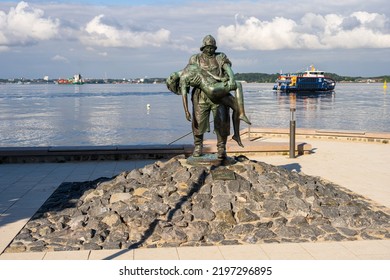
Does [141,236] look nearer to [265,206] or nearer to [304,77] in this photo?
[265,206]

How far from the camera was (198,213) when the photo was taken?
24.3ft

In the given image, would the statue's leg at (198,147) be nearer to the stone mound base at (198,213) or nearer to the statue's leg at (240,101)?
the stone mound base at (198,213)

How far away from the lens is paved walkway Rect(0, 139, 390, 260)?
6195mm

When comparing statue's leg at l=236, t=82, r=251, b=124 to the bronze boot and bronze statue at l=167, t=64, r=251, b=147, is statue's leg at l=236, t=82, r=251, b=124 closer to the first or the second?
bronze statue at l=167, t=64, r=251, b=147

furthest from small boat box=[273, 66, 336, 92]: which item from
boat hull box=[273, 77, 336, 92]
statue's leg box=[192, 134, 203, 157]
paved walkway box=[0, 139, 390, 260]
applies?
statue's leg box=[192, 134, 203, 157]

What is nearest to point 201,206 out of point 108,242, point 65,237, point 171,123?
point 108,242

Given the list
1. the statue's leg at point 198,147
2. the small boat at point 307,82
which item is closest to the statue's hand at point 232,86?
the statue's leg at point 198,147

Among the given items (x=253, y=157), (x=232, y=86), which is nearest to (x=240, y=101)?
(x=232, y=86)

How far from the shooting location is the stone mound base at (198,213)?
6.82m

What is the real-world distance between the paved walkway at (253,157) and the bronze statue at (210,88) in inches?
108

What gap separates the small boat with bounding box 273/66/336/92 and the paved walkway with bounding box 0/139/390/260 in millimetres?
78543

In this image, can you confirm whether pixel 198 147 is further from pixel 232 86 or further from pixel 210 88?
pixel 232 86

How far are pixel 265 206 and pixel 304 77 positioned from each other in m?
89.3

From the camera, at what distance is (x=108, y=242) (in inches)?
261
